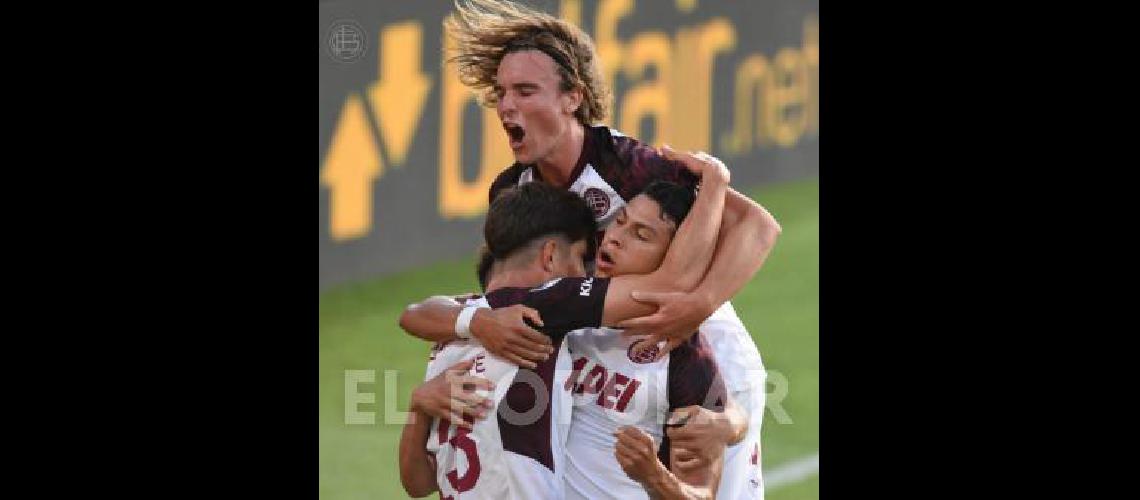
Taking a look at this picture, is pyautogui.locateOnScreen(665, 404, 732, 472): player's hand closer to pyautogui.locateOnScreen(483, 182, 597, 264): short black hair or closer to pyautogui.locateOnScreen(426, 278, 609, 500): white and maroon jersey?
pyautogui.locateOnScreen(426, 278, 609, 500): white and maroon jersey

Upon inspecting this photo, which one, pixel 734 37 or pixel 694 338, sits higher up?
pixel 734 37

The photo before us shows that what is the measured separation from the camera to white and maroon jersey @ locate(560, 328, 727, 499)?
5.94 metres

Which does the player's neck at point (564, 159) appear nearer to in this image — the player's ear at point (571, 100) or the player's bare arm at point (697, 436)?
the player's ear at point (571, 100)

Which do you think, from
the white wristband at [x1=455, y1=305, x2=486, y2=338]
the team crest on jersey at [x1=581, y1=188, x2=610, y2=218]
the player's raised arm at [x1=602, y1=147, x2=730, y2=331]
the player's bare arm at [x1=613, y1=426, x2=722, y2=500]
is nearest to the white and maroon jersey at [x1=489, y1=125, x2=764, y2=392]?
the team crest on jersey at [x1=581, y1=188, x2=610, y2=218]

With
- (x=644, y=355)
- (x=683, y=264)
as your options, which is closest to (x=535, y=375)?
(x=644, y=355)

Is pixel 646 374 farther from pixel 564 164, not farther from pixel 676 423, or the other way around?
pixel 564 164

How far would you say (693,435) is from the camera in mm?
5930

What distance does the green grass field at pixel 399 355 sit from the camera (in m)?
6.39

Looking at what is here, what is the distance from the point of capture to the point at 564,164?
6.09 m


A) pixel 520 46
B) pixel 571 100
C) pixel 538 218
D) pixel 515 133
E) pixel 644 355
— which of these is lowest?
pixel 644 355

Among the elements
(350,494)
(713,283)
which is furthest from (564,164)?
(350,494)

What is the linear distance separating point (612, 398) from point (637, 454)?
21cm

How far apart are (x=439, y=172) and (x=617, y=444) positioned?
1.28 meters

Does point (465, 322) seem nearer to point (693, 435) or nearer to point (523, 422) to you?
point (523, 422)
